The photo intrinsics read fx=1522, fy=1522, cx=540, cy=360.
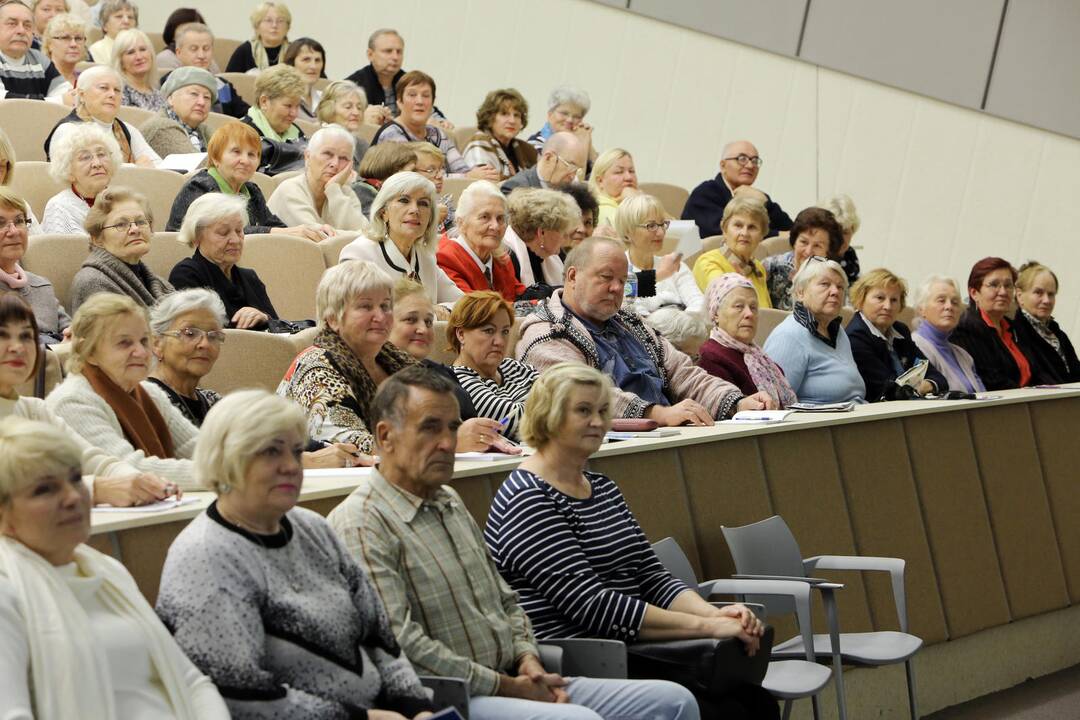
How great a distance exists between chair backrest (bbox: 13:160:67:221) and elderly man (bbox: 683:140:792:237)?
3.32 meters

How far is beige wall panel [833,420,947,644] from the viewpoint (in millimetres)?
4195

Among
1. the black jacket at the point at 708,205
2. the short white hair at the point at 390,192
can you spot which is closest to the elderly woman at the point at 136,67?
the short white hair at the point at 390,192

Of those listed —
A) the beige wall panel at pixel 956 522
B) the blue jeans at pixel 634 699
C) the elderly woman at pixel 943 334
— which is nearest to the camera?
the blue jeans at pixel 634 699

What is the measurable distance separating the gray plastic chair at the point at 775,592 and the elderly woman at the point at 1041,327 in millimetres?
3194

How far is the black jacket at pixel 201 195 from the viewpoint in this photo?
4773 millimetres

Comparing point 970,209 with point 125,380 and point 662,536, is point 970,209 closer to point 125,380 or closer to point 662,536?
point 662,536

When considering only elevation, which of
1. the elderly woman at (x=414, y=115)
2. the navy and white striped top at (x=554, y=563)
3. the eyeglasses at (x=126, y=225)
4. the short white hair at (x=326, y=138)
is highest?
the elderly woman at (x=414, y=115)

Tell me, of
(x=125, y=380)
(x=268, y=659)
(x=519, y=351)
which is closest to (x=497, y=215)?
(x=519, y=351)

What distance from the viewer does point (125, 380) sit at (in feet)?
9.71

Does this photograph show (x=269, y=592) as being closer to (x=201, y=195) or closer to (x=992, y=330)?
A: (x=201, y=195)

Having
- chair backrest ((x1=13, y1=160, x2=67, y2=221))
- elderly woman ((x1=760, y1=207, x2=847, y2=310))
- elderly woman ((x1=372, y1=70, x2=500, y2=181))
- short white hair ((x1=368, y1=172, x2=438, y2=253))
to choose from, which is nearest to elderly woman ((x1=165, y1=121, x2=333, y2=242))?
chair backrest ((x1=13, y1=160, x2=67, y2=221))

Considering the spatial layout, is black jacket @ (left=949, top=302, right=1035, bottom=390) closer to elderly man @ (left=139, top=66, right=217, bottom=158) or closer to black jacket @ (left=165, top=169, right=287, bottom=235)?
black jacket @ (left=165, top=169, right=287, bottom=235)

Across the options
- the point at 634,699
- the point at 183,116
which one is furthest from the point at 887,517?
the point at 183,116

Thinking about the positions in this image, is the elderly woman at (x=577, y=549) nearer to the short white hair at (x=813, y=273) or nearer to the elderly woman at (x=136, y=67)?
the short white hair at (x=813, y=273)
